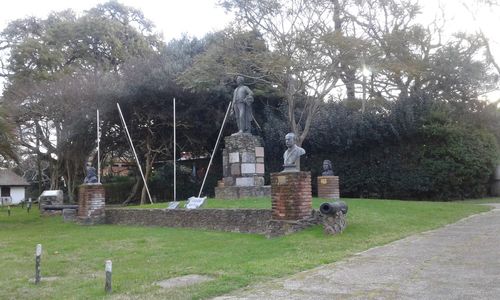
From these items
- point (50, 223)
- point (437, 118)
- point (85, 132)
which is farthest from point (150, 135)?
point (437, 118)

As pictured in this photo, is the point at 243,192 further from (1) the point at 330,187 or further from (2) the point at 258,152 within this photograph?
(1) the point at 330,187

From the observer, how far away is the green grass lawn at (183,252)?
6.80 m

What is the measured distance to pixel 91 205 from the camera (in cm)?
1772

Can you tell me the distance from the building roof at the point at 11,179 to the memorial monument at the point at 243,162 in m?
37.0

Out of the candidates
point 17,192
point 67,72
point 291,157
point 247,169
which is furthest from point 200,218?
point 17,192

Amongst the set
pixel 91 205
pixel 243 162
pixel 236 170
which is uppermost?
pixel 243 162

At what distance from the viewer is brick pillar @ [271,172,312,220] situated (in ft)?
36.6

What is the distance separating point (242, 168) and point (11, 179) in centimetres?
3977

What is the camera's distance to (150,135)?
94.3 ft

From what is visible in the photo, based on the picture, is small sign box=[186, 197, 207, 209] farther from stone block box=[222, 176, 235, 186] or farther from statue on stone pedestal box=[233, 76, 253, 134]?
statue on stone pedestal box=[233, 76, 253, 134]

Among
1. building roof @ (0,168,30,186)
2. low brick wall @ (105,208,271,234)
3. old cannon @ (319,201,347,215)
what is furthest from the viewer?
building roof @ (0,168,30,186)

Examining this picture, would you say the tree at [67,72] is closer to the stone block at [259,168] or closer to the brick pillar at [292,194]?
the stone block at [259,168]

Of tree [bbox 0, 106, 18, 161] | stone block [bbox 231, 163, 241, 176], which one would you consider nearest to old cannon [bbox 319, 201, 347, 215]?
stone block [bbox 231, 163, 241, 176]

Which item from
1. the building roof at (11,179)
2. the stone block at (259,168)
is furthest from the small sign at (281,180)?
the building roof at (11,179)
